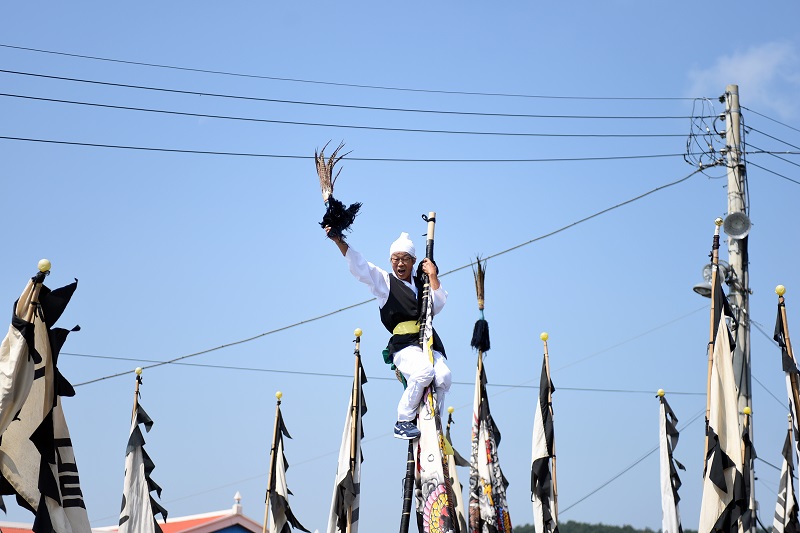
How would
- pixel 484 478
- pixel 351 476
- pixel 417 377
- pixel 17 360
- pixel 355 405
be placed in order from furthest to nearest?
pixel 355 405 < pixel 351 476 < pixel 484 478 < pixel 417 377 < pixel 17 360

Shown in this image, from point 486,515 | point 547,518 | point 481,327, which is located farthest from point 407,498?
point 547,518

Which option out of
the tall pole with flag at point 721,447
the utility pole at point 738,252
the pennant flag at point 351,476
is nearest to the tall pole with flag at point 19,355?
the pennant flag at point 351,476

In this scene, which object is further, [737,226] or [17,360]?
[737,226]

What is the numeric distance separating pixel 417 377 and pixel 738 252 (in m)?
7.76

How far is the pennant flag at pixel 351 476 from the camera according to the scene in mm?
11367

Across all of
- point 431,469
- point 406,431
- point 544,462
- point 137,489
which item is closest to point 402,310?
point 406,431

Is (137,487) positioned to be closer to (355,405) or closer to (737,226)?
(355,405)

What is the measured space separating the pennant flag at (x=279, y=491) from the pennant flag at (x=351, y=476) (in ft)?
9.33

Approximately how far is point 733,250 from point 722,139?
2.12 metres

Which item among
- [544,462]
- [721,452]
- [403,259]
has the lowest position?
[721,452]

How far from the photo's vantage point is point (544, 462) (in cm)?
1355

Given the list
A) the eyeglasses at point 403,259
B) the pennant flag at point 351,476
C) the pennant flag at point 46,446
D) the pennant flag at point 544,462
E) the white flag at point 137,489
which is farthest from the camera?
the white flag at point 137,489

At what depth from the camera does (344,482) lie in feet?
37.7

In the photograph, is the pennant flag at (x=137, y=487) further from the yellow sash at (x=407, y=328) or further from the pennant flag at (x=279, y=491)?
the yellow sash at (x=407, y=328)
